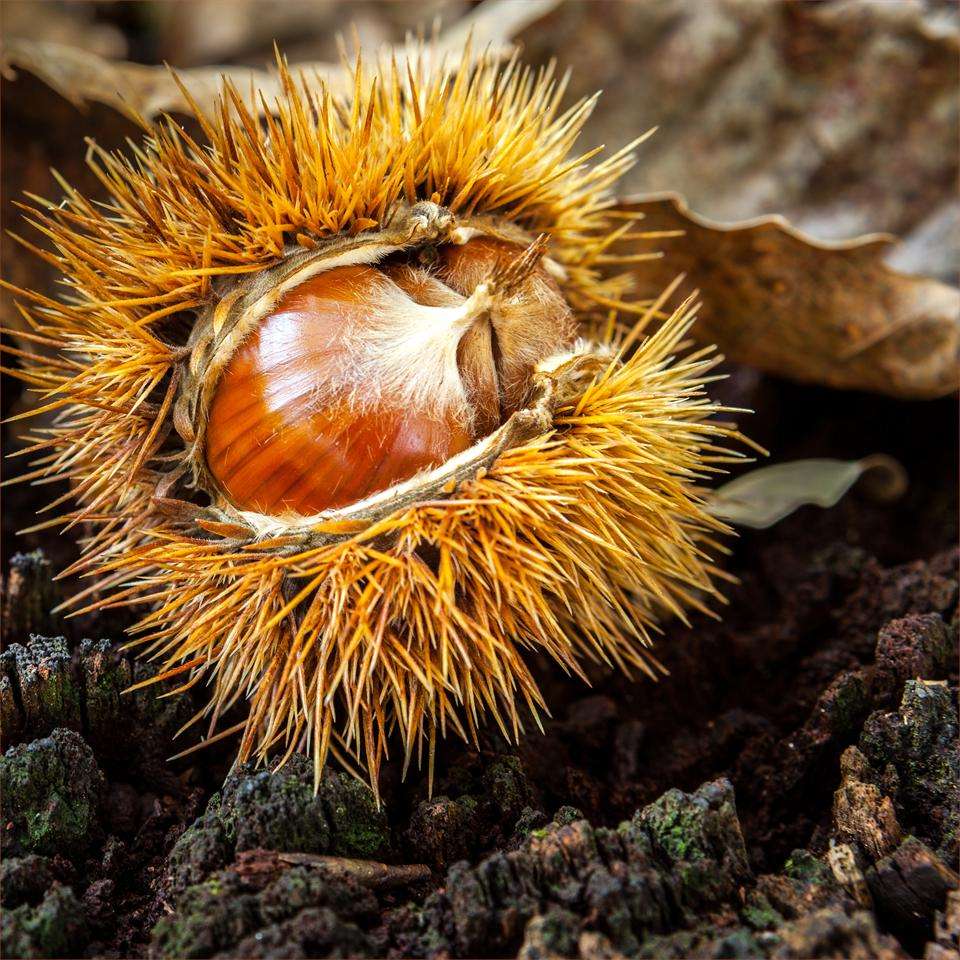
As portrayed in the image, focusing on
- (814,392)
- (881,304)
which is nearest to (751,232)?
(881,304)

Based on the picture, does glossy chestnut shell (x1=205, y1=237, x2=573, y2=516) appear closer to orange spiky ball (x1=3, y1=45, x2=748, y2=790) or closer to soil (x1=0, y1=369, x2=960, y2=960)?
orange spiky ball (x1=3, y1=45, x2=748, y2=790)

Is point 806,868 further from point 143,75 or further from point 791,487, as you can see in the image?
point 143,75

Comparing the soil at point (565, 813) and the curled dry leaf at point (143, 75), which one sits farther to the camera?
the curled dry leaf at point (143, 75)

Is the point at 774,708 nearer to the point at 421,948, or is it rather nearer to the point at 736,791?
the point at 736,791

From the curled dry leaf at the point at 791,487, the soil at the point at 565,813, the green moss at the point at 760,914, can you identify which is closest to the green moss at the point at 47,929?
the soil at the point at 565,813

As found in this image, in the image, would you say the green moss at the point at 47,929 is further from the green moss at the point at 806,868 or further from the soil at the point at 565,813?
the green moss at the point at 806,868

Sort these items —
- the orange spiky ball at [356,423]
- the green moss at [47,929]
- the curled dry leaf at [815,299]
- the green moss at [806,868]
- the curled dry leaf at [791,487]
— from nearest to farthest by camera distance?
1. the green moss at [47,929]
2. the green moss at [806,868]
3. the orange spiky ball at [356,423]
4. the curled dry leaf at [791,487]
5. the curled dry leaf at [815,299]
